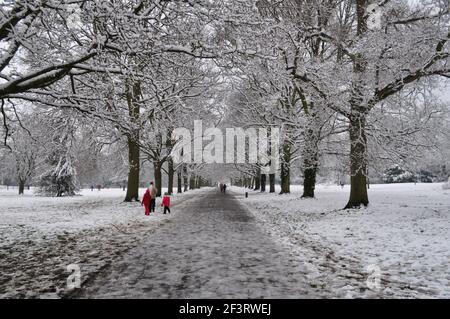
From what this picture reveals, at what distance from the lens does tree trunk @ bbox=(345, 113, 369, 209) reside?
13.6 m

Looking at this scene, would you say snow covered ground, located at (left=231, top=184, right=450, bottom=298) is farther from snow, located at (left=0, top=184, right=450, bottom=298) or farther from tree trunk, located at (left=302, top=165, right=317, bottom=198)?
tree trunk, located at (left=302, top=165, right=317, bottom=198)

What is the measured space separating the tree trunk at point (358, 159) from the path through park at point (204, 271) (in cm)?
655

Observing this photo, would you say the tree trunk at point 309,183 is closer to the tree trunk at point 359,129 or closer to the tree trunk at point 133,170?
the tree trunk at point 359,129

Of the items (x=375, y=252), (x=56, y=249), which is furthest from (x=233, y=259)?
(x=56, y=249)

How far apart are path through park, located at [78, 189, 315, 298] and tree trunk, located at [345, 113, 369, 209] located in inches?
258

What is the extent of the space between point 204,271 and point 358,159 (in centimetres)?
1011

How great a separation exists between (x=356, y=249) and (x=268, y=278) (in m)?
3.33

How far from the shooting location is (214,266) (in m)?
6.36

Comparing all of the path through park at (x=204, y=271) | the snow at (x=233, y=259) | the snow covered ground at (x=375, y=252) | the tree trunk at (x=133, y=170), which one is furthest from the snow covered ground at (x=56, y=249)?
the tree trunk at (x=133, y=170)

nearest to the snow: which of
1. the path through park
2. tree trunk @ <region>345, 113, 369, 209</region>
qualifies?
the path through park

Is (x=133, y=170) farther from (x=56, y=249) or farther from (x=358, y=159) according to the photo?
(x=56, y=249)

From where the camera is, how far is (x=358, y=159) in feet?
46.1

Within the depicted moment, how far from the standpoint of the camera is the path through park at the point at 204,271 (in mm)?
4879

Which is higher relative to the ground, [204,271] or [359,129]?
[359,129]
